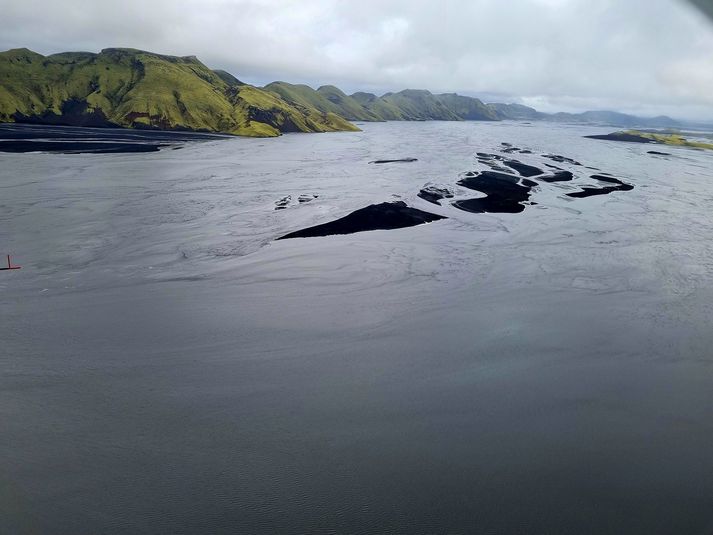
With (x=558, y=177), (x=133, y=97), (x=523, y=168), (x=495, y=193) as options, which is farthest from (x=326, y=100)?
(x=495, y=193)

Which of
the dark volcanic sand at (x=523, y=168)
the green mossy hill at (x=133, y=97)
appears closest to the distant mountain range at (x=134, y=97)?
the green mossy hill at (x=133, y=97)

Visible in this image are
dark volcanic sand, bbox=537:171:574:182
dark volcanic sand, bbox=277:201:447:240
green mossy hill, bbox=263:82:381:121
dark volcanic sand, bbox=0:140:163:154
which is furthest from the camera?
green mossy hill, bbox=263:82:381:121

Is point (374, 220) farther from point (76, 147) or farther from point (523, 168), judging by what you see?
point (76, 147)

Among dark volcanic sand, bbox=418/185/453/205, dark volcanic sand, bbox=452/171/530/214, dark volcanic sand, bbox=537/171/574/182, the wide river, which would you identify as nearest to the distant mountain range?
dark volcanic sand, bbox=537/171/574/182

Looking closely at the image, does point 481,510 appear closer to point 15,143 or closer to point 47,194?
point 47,194

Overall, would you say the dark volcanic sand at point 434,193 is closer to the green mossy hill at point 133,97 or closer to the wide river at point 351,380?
the wide river at point 351,380

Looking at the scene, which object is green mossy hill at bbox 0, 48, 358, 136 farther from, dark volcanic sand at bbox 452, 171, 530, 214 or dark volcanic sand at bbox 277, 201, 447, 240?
dark volcanic sand at bbox 277, 201, 447, 240

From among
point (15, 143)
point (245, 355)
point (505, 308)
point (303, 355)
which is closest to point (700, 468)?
point (505, 308)
